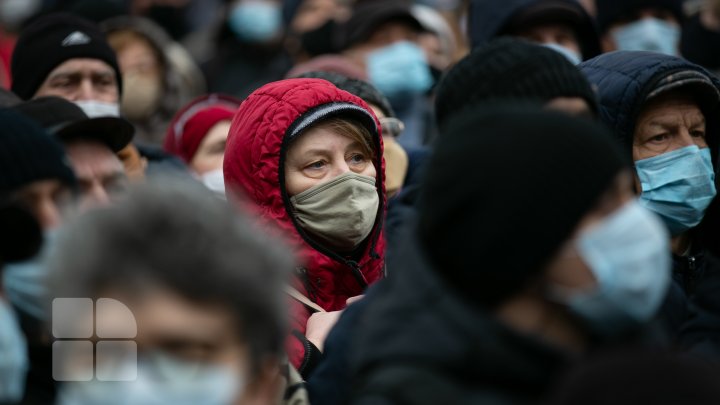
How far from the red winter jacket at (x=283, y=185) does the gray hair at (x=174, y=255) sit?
6.23 feet

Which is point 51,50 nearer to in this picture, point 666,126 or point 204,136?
point 204,136

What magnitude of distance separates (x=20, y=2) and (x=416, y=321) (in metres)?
10.7

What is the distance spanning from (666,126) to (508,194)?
7.20ft

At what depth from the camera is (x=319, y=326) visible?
4.76 m

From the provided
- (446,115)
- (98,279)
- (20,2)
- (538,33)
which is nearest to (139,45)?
(538,33)

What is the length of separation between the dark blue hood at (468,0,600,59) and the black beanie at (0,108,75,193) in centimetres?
395

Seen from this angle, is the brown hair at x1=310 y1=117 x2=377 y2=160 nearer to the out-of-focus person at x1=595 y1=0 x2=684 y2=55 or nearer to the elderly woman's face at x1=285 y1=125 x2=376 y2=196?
the elderly woman's face at x1=285 y1=125 x2=376 y2=196

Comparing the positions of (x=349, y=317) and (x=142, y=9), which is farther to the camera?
(x=142, y=9)

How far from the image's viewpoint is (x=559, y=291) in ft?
10.1

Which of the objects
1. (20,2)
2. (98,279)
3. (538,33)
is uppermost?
(98,279)

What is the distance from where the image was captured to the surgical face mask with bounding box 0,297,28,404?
3314mm

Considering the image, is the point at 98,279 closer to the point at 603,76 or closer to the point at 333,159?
the point at 333,159

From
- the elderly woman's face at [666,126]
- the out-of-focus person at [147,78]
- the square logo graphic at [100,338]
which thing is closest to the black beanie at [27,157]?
the square logo graphic at [100,338]

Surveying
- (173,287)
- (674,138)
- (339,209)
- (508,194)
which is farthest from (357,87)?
(173,287)
